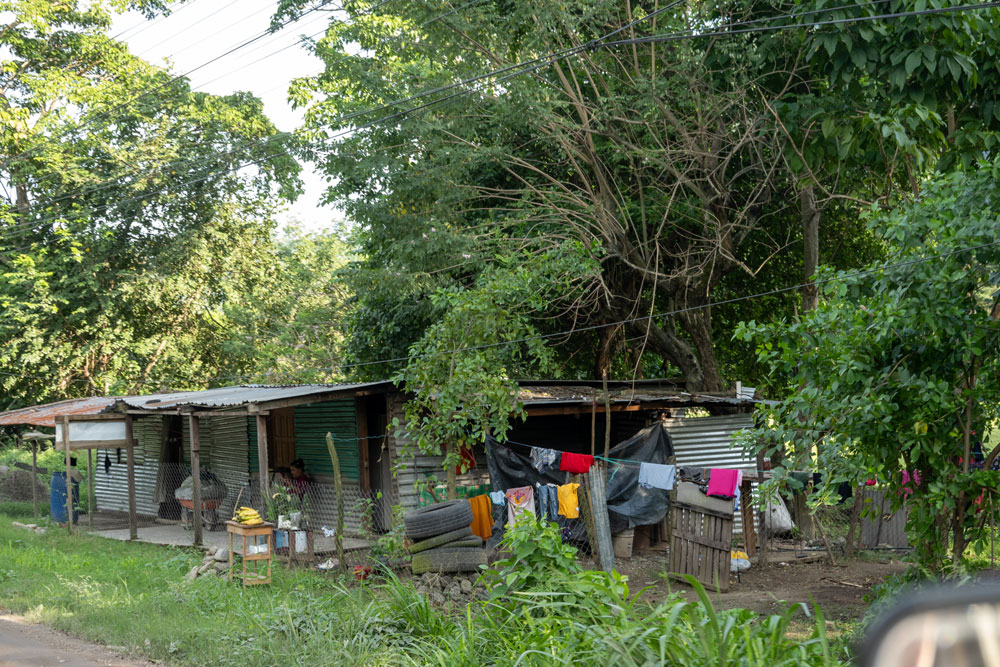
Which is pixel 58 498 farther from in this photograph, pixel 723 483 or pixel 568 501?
pixel 723 483

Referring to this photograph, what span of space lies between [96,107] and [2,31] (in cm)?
351

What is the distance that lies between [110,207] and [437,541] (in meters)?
16.7

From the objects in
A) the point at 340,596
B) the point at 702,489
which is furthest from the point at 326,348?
the point at 340,596

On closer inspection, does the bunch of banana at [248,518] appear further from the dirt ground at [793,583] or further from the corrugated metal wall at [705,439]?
the corrugated metal wall at [705,439]

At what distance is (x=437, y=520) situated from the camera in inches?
468

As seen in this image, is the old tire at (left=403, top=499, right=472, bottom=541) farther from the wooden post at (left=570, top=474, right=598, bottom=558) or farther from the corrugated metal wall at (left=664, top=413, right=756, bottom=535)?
the corrugated metal wall at (left=664, top=413, right=756, bottom=535)

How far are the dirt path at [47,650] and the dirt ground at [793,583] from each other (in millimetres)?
6176

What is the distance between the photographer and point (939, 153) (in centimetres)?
1034

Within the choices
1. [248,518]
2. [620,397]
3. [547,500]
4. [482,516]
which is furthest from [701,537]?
[248,518]

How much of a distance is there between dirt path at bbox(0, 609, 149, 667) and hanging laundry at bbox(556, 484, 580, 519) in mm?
7137

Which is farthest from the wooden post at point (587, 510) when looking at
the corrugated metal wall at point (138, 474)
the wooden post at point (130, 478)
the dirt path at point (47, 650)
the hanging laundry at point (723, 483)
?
the corrugated metal wall at point (138, 474)

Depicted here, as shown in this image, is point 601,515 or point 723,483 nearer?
point 723,483

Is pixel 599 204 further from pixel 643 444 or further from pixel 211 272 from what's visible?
pixel 211 272

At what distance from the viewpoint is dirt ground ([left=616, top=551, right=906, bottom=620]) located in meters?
11.0
